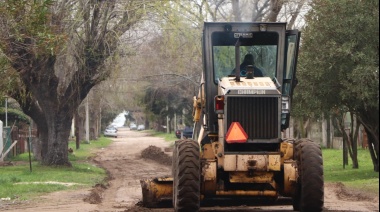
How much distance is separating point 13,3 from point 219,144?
5.40 metres

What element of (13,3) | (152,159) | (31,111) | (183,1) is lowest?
(152,159)

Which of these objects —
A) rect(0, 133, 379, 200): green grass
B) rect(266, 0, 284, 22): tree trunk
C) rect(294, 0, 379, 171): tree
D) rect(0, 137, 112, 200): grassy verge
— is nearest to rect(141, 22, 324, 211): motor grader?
rect(0, 133, 379, 200): green grass

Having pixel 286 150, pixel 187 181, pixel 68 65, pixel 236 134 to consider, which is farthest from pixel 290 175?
pixel 68 65

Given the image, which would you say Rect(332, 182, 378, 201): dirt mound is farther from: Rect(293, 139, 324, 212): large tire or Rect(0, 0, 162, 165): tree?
Rect(0, 0, 162, 165): tree

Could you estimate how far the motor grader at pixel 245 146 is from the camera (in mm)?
13148

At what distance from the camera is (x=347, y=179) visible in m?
26.3

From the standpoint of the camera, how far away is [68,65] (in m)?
31.2

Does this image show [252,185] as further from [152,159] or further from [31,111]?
[152,159]

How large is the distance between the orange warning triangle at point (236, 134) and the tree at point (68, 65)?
13124 millimetres

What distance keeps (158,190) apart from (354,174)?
14.8 meters

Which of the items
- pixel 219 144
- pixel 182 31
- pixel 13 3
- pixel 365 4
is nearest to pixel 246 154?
pixel 219 144

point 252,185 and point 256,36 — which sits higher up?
point 256,36

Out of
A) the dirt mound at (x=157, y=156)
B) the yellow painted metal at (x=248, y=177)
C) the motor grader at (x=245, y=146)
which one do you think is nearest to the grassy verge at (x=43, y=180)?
the dirt mound at (x=157, y=156)

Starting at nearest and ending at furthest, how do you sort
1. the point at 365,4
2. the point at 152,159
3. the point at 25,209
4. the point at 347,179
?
the point at 25,209
the point at 365,4
the point at 347,179
the point at 152,159
